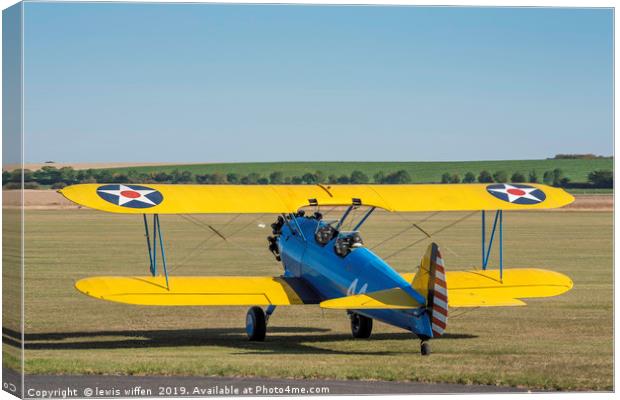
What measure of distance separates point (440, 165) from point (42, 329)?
85.8 metres

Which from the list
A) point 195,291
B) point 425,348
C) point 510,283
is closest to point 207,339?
point 195,291

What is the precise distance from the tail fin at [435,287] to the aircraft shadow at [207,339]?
1424 millimetres

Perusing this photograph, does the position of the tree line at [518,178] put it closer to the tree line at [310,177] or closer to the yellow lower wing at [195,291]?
the tree line at [310,177]

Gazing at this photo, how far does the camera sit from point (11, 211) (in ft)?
43.0

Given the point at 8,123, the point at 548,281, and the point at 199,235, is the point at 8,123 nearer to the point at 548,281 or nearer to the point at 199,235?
the point at 548,281

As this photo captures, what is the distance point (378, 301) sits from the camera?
16.0 meters

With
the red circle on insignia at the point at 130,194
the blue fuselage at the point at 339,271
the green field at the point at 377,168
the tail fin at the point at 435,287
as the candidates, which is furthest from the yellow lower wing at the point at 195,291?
the green field at the point at 377,168

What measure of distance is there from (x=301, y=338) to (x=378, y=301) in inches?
137

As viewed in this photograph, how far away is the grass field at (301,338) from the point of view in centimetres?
1488

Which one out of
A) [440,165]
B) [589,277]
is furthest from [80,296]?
[440,165]

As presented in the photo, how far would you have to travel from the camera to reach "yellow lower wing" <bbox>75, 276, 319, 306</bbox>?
17.5 m

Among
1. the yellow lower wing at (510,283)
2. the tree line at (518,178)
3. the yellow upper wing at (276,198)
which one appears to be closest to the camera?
the yellow upper wing at (276,198)

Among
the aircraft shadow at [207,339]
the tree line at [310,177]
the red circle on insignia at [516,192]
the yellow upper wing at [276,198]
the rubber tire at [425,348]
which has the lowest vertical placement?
the tree line at [310,177]

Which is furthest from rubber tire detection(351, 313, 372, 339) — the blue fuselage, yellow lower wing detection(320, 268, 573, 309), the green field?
the green field
